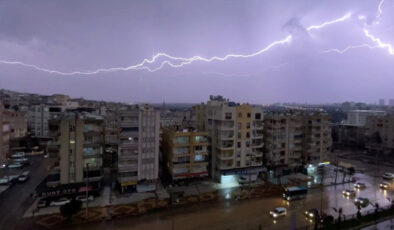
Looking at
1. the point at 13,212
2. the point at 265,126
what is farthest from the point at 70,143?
the point at 265,126

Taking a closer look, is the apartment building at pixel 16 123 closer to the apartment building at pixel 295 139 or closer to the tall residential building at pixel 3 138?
the tall residential building at pixel 3 138

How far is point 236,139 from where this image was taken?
30.8 meters

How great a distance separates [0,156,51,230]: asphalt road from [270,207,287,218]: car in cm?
2075

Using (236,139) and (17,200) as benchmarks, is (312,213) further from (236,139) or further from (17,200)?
(17,200)

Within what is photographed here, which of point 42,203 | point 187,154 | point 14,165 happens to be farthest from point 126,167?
point 14,165

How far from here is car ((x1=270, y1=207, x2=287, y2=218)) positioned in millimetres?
20886

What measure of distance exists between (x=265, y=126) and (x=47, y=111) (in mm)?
46617

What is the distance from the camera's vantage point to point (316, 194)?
1054 inches

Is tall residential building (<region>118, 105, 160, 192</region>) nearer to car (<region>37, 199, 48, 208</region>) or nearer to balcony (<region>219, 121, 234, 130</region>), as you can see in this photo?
car (<region>37, 199, 48, 208</region>)

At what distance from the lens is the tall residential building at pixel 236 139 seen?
30.2m

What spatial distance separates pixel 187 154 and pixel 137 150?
6152mm

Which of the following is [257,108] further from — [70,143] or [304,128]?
[70,143]

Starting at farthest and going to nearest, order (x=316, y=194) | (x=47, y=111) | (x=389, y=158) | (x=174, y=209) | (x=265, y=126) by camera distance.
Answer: (x=47, y=111)
(x=389, y=158)
(x=265, y=126)
(x=316, y=194)
(x=174, y=209)

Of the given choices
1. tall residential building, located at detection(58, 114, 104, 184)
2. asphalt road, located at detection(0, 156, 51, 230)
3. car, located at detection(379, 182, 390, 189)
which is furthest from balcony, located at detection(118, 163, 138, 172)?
car, located at detection(379, 182, 390, 189)
